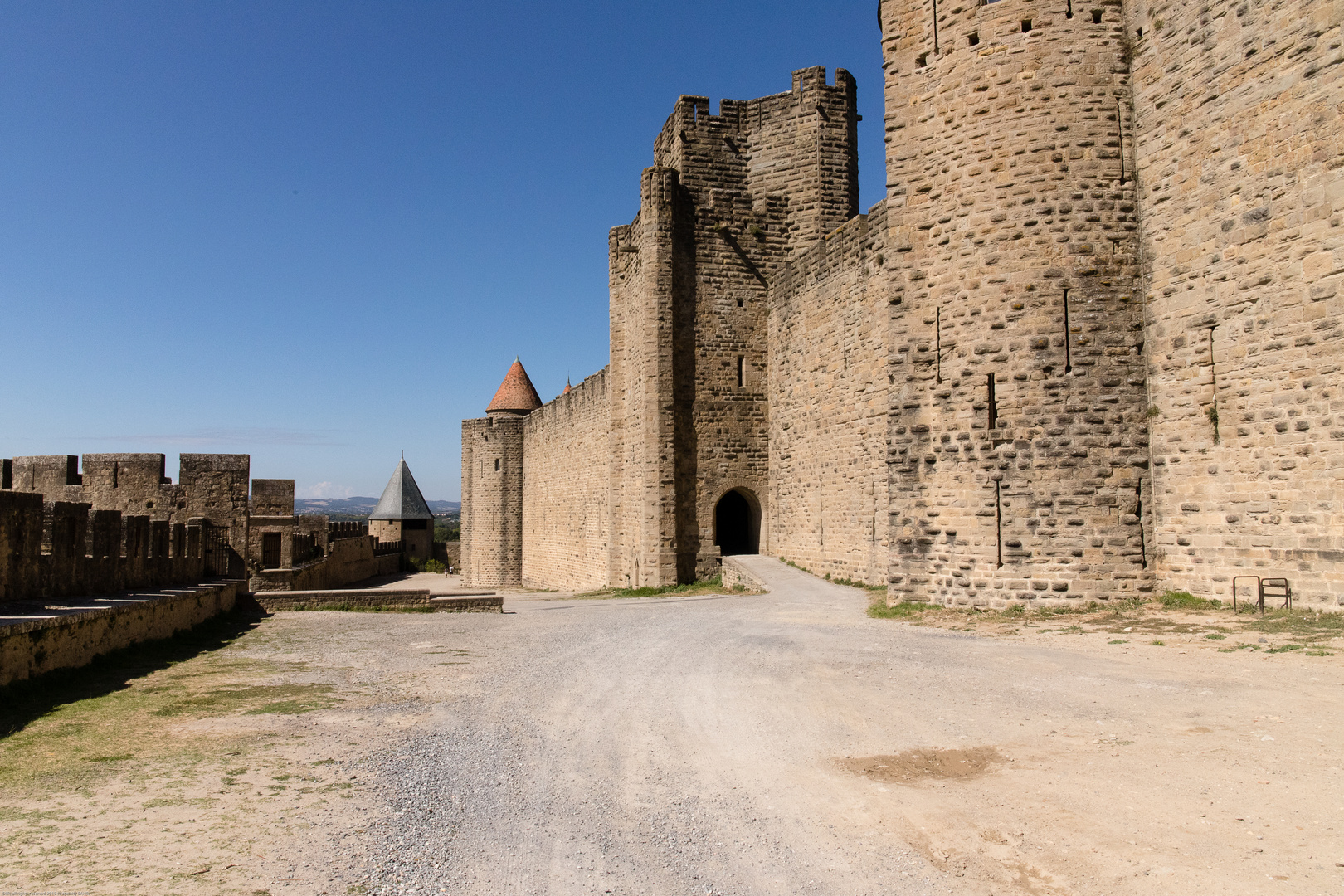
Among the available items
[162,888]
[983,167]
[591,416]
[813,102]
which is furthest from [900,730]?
[591,416]

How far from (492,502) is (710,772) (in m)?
30.3

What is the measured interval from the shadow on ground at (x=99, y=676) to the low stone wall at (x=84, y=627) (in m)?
0.08

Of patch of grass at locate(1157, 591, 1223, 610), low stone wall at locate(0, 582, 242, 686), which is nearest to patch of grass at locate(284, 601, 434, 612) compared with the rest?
low stone wall at locate(0, 582, 242, 686)

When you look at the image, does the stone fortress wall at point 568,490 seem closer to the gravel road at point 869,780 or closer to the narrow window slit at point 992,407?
the narrow window slit at point 992,407

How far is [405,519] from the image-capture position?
1797 inches

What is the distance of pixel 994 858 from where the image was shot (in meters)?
3.68

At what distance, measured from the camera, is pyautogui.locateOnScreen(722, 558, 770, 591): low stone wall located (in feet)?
53.9

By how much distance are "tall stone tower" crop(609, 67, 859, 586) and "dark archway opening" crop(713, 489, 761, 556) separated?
50cm

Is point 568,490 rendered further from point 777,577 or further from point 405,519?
point 405,519

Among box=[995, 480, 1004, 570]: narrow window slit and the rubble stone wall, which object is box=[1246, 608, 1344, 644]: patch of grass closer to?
box=[995, 480, 1004, 570]: narrow window slit

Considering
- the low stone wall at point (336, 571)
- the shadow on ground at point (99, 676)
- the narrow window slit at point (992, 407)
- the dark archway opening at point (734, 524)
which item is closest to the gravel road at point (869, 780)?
the shadow on ground at point (99, 676)

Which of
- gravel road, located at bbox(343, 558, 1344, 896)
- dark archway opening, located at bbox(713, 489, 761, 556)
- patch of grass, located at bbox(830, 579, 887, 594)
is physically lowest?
gravel road, located at bbox(343, 558, 1344, 896)

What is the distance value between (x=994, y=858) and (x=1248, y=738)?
7.51ft

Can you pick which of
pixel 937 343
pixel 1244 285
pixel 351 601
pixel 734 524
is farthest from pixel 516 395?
pixel 1244 285
